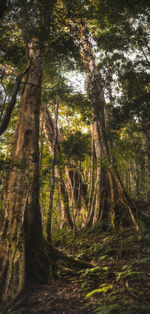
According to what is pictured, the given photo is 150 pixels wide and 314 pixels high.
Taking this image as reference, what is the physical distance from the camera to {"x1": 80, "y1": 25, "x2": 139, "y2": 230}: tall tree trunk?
6.50 meters

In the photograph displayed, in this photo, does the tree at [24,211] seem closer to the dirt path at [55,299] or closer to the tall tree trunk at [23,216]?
the tall tree trunk at [23,216]

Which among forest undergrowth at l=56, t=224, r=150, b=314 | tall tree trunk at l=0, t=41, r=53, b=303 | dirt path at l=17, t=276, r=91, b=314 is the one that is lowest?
dirt path at l=17, t=276, r=91, b=314

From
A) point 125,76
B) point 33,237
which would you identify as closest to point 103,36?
point 125,76

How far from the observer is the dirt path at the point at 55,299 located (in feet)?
8.51

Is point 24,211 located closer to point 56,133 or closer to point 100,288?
point 100,288

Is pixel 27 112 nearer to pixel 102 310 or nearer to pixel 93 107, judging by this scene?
pixel 93 107

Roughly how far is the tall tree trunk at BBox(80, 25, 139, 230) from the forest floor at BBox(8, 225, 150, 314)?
155cm

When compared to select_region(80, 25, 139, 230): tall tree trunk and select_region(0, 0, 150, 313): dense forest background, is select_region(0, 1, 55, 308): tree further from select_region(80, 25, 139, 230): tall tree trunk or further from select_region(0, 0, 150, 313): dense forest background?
select_region(80, 25, 139, 230): tall tree trunk

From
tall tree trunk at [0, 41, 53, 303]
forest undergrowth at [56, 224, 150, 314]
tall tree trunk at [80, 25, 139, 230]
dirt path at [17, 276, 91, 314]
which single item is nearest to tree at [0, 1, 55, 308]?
tall tree trunk at [0, 41, 53, 303]

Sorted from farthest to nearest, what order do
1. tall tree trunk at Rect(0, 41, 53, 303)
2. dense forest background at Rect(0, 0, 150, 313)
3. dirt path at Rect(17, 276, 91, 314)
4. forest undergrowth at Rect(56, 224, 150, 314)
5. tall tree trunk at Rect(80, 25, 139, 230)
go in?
tall tree trunk at Rect(80, 25, 139, 230), dense forest background at Rect(0, 0, 150, 313), tall tree trunk at Rect(0, 41, 53, 303), dirt path at Rect(17, 276, 91, 314), forest undergrowth at Rect(56, 224, 150, 314)

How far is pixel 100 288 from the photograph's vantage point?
3.04 meters

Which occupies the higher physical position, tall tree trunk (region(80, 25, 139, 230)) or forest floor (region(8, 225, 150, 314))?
tall tree trunk (region(80, 25, 139, 230))

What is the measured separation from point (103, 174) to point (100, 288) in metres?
5.02

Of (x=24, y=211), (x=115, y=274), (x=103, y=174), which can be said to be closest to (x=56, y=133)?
(x=103, y=174)
